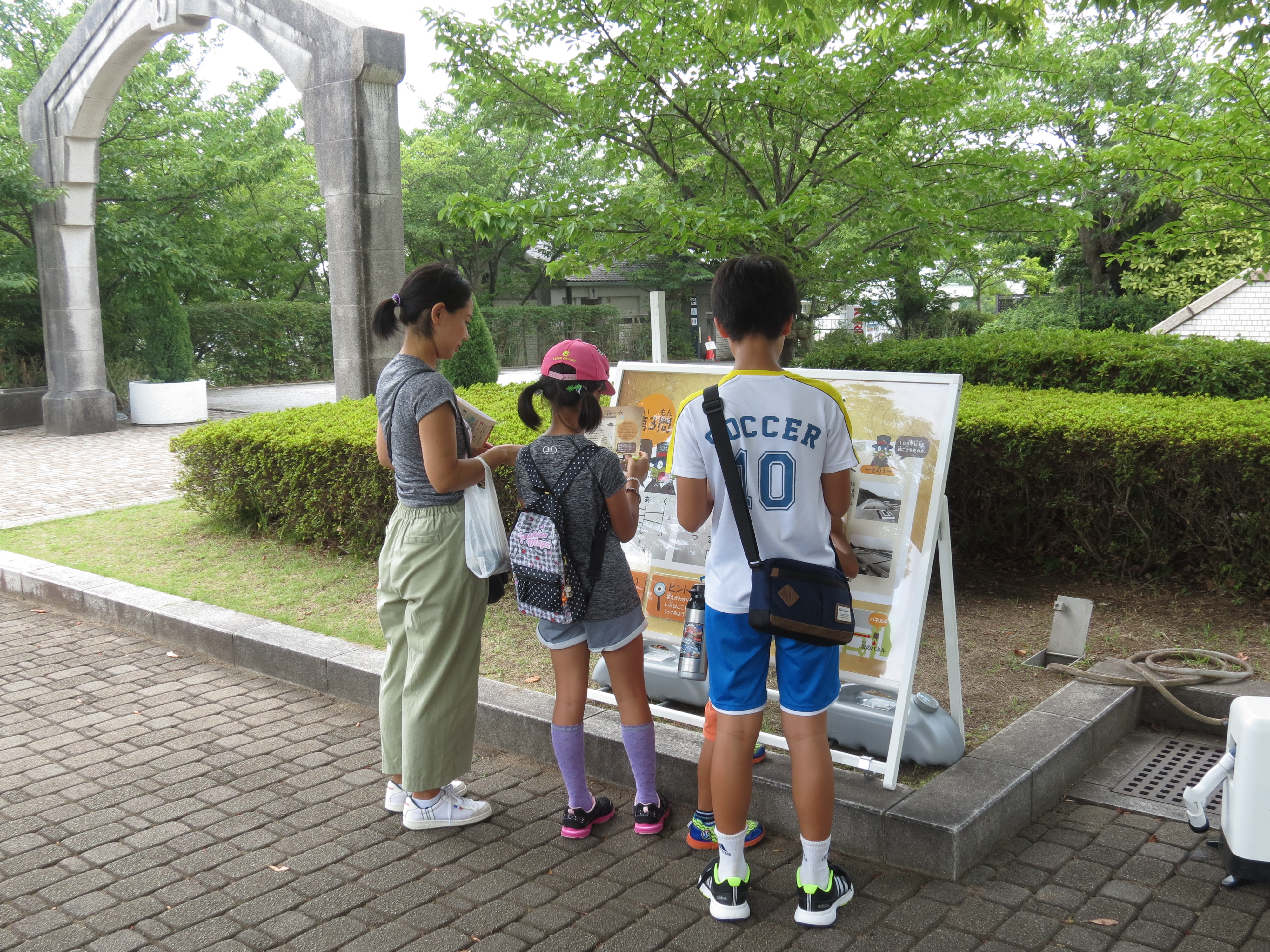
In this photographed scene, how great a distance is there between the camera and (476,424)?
148 inches

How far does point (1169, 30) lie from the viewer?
2469cm

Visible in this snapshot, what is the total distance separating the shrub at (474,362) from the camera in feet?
38.5

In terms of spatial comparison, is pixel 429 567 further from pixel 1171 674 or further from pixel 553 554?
pixel 1171 674

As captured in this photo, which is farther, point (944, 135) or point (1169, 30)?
point (1169, 30)

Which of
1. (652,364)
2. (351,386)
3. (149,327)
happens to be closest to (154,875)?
(652,364)

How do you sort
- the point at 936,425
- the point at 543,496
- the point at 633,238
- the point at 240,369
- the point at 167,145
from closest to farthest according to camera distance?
the point at 543,496 → the point at 936,425 → the point at 633,238 → the point at 167,145 → the point at 240,369

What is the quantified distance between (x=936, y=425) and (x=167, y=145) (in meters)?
18.2

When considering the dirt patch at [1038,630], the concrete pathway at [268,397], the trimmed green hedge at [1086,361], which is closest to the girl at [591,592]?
the dirt patch at [1038,630]

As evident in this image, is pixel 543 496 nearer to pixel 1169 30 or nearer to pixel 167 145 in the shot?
pixel 167 145

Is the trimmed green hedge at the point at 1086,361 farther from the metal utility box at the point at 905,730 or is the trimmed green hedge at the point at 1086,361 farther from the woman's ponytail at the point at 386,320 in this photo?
the woman's ponytail at the point at 386,320

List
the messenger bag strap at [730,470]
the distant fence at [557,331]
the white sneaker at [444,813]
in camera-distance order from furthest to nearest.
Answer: the distant fence at [557,331] → the white sneaker at [444,813] → the messenger bag strap at [730,470]

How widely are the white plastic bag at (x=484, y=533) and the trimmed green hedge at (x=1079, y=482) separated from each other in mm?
2448

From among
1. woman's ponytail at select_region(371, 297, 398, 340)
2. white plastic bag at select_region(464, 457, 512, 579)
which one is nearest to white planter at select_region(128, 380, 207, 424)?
woman's ponytail at select_region(371, 297, 398, 340)

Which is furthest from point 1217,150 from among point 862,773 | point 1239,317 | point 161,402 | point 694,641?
point 1239,317
